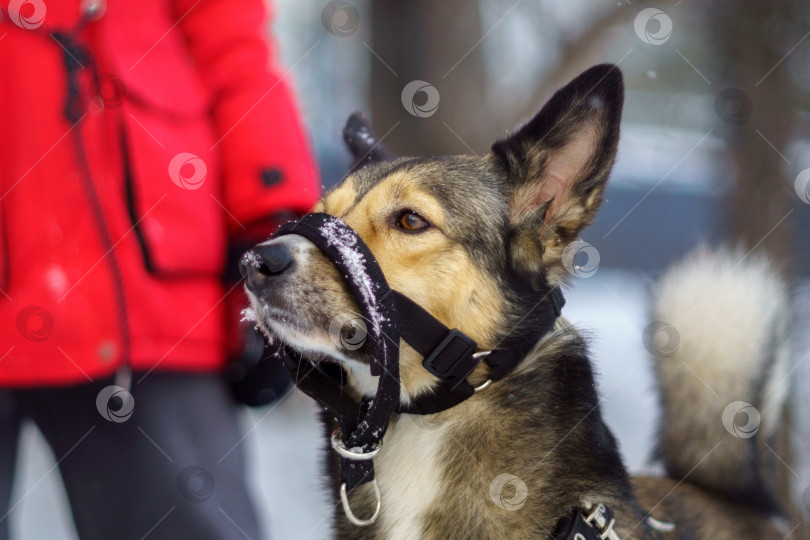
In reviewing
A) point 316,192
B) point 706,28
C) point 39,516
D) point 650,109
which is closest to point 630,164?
point 650,109

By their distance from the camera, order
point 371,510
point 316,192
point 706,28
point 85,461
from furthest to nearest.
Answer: point 706,28 < point 316,192 < point 371,510 < point 85,461

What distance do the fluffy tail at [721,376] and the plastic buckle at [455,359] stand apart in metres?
1.13

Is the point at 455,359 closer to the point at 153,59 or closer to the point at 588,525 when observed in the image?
the point at 588,525

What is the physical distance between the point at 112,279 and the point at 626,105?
3.90 m

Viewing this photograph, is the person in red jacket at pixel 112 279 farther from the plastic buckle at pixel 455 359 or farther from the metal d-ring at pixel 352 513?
the plastic buckle at pixel 455 359

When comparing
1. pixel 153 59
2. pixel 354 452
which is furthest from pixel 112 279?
pixel 354 452

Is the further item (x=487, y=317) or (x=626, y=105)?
(x=626, y=105)

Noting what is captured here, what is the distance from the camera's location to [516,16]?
5.40m

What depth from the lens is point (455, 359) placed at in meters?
1.82

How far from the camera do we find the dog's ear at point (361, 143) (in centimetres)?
246

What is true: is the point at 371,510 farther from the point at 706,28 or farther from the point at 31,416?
the point at 706,28

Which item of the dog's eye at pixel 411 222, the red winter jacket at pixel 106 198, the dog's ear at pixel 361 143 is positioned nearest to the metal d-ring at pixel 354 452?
the red winter jacket at pixel 106 198

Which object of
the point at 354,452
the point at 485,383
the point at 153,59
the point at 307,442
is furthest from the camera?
the point at 307,442

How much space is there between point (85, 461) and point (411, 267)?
3.43ft
